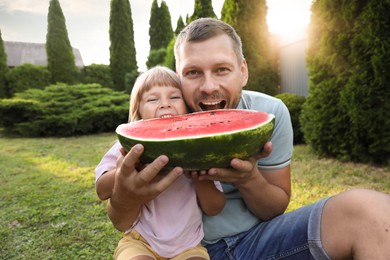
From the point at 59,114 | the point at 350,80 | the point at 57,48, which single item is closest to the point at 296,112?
the point at 350,80

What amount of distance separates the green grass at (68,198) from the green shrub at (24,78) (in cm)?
1407

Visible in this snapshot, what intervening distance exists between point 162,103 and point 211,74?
386 mm

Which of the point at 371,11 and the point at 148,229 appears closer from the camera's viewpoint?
the point at 148,229

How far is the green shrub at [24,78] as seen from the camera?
20.3 meters

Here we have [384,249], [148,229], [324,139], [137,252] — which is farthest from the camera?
[324,139]

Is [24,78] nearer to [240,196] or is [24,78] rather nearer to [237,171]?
[240,196]

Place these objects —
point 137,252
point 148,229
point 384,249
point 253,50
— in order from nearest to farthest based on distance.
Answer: point 384,249
point 137,252
point 148,229
point 253,50

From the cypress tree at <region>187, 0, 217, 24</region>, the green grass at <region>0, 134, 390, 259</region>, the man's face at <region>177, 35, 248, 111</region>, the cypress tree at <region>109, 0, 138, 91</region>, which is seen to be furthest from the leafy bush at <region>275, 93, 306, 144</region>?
the cypress tree at <region>109, 0, 138, 91</region>

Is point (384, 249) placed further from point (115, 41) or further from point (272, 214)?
point (115, 41)

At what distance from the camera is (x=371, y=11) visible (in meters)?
5.58

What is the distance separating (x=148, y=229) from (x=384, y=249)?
4.06ft

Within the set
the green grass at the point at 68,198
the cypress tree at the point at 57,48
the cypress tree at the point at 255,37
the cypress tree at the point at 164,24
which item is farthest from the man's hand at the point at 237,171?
the cypress tree at the point at 164,24

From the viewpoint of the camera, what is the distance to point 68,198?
16.9 ft

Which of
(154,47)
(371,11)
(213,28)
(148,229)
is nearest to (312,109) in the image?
(371,11)
